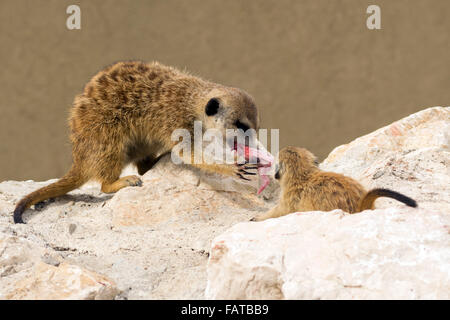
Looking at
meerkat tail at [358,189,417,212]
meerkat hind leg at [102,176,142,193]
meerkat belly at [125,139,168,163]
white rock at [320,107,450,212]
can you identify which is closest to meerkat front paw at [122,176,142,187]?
meerkat hind leg at [102,176,142,193]

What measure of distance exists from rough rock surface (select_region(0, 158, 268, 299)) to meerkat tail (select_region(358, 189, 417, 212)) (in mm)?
633

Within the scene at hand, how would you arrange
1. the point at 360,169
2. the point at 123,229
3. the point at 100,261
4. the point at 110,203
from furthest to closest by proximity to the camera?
the point at 360,169 → the point at 110,203 → the point at 123,229 → the point at 100,261

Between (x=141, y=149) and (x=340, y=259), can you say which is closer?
(x=340, y=259)

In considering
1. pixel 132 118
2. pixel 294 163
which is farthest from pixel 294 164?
pixel 132 118

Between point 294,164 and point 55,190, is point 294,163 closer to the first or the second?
point 294,164

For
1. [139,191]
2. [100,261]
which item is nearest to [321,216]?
[100,261]

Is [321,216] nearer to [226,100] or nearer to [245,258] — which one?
[245,258]

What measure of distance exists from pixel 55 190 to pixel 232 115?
1183 mm

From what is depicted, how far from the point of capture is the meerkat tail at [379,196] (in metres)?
1.57

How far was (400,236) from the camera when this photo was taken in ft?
4.62

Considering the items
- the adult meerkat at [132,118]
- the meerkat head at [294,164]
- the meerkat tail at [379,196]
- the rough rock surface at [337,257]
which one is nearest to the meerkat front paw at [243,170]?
the adult meerkat at [132,118]

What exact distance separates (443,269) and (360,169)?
5.67 ft

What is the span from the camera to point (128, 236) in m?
2.29

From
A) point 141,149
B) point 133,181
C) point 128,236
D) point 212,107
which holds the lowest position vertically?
point 128,236
